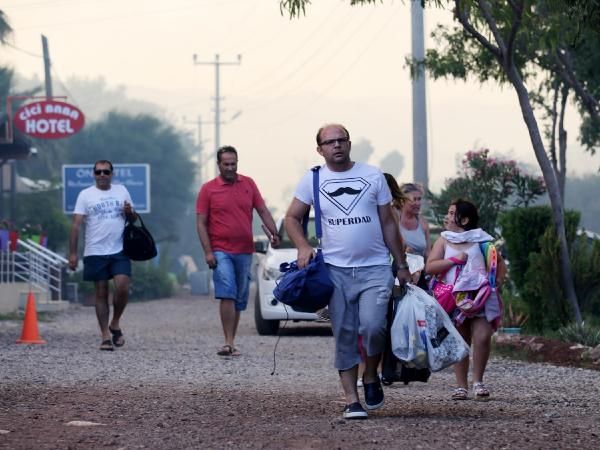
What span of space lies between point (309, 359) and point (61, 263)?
18.4 meters

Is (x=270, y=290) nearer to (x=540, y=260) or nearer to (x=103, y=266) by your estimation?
(x=540, y=260)

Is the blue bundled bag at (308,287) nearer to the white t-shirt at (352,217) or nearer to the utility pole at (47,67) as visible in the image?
the white t-shirt at (352,217)

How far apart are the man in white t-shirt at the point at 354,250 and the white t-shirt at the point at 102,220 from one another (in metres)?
6.24

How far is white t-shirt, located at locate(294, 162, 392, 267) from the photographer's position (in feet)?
28.2

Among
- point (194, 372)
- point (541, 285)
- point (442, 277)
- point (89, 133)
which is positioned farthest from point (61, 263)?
point (89, 133)

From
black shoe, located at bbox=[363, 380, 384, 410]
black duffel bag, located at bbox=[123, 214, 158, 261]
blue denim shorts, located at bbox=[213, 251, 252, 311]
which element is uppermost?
A: black duffel bag, located at bbox=[123, 214, 158, 261]

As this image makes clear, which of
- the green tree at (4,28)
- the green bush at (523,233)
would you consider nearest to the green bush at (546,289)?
the green bush at (523,233)

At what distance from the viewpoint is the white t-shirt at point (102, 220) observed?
1466 cm

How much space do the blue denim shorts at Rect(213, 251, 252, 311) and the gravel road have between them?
0.60 m

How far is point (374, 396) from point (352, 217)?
1078 millimetres

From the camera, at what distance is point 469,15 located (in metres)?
15.2

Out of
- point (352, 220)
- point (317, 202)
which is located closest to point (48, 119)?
point (317, 202)

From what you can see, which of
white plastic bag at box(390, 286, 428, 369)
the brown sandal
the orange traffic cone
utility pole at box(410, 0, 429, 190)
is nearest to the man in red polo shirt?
the orange traffic cone

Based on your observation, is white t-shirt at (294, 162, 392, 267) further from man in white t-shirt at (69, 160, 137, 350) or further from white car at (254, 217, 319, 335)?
white car at (254, 217, 319, 335)
